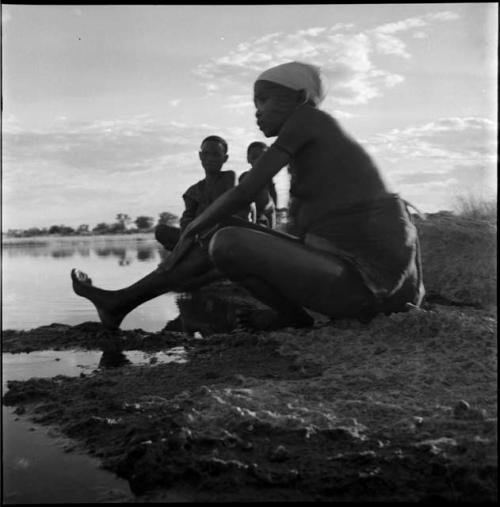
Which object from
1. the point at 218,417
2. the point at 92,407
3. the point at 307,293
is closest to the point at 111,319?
the point at 307,293

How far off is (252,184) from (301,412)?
1468mm

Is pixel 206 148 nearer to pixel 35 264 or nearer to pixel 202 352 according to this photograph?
pixel 202 352

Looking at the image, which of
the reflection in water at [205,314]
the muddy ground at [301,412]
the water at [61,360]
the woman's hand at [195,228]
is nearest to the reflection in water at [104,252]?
the water at [61,360]

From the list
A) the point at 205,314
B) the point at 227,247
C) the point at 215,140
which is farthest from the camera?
the point at 215,140

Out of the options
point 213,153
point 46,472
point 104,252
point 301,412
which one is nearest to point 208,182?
point 213,153

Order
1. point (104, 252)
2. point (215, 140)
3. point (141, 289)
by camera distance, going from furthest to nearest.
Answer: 1. point (104, 252)
2. point (215, 140)
3. point (141, 289)

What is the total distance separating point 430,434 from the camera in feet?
8.07

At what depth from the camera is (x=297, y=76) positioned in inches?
163

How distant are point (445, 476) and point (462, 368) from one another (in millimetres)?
1175

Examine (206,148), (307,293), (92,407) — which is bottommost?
(92,407)

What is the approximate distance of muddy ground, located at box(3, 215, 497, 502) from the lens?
7.09 ft

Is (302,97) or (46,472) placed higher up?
(302,97)

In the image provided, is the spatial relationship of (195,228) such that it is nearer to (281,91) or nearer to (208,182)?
(281,91)

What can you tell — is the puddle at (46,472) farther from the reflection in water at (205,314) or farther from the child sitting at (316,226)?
the reflection in water at (205,314)
